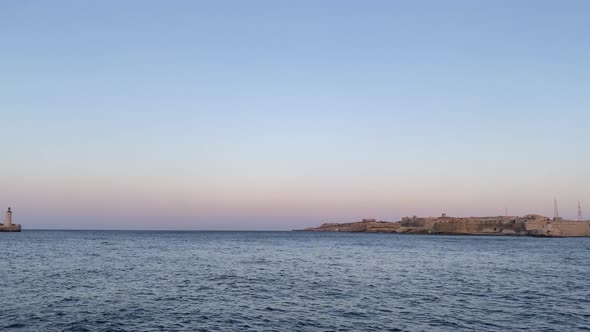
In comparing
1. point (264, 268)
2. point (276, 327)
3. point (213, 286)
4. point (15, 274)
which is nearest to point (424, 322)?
point (276, 327)

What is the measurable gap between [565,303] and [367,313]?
17.8 metres

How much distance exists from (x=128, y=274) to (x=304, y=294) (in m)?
25.2

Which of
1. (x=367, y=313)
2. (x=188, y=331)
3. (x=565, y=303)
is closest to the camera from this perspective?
(x=188, y=331)

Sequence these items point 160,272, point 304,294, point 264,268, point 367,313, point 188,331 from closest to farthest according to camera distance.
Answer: point 188,331 → point 367,313 → point 304,294 → point 160,272 → point 264,268

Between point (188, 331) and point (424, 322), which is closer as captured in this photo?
point (188, 331)

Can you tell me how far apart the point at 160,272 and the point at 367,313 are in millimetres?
34103

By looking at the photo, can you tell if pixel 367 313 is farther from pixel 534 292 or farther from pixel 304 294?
pixel 534 292

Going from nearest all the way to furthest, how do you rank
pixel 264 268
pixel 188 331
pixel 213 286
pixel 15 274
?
pixel 188 331
pixel 213 286
pixel 15 274
pixel 264 268

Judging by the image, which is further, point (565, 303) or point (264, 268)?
point (264, 268)

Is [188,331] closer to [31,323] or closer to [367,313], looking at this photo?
[31,323]

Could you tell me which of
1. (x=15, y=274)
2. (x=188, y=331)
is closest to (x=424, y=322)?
(x=188, y=331)

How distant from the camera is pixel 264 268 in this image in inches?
2596

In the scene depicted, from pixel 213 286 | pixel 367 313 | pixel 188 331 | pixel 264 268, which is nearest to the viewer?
pixel 188 331

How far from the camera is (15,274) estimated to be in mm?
53812
